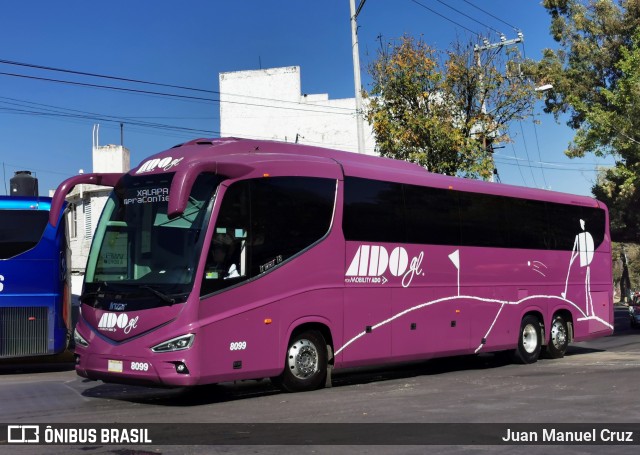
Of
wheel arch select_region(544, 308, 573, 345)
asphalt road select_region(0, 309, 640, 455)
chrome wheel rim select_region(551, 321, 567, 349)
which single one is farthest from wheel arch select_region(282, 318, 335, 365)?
wheel arch select_region(544, 308, 573, 345)

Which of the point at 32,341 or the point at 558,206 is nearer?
the point at 32,341

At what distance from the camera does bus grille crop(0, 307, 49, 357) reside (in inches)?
557

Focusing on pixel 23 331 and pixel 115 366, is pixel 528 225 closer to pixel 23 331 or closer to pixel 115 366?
pixel 115 366

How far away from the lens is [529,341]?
50.6 ft

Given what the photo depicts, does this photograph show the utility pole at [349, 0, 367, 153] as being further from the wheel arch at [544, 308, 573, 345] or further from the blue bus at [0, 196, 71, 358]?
the blue bus at [0, 196, 71, 358]

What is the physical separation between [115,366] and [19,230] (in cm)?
655

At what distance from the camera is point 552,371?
44.4 ft

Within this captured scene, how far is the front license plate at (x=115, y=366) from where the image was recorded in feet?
30.0

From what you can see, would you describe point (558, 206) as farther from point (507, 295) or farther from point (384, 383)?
point (384, 383)

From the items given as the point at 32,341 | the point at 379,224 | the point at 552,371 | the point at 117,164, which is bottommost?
the point at 552,371

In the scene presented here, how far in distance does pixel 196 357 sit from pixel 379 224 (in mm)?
4283

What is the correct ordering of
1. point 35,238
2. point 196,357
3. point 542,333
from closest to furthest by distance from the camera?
1. point 196,357
2. point 35,238
3. point 542,333

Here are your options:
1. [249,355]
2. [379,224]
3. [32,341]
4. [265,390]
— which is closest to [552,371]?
[379,224]

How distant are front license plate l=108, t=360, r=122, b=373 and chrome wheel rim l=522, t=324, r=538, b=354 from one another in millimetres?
9367
